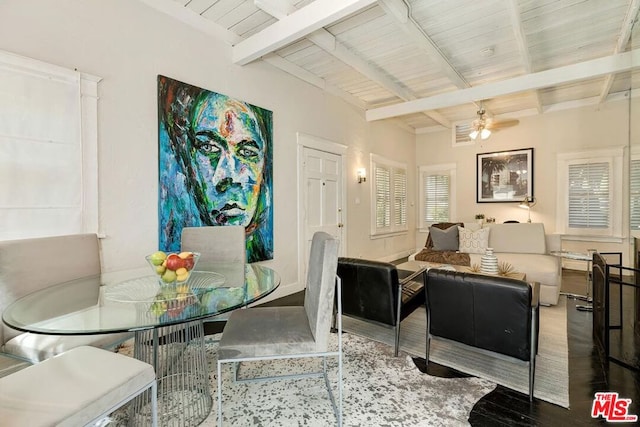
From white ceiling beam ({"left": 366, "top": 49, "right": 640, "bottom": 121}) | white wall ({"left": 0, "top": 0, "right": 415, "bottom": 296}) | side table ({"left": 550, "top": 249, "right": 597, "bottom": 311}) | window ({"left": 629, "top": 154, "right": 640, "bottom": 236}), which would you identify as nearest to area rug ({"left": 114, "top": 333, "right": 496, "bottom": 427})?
white wall ({"left": 0, "top": 0, "right": 415, "bottom": 296})

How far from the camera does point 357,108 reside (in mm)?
5398

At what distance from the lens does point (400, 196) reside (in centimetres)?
683

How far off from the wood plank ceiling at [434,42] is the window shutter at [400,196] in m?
1.92

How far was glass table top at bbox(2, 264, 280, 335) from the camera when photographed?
1.28m

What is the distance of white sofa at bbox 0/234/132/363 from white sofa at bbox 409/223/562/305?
13.9 feet

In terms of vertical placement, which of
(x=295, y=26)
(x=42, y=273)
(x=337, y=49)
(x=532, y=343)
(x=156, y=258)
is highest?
(x=337, y=49)

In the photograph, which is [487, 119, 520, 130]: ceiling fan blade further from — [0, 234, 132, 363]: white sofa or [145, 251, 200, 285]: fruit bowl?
[0, 234, 132, 363]: white sofa

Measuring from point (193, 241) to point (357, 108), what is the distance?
3897mm

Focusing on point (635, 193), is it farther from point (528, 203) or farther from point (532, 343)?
point (528, 203)

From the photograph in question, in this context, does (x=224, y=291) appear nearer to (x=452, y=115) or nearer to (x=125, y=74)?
(x=125, y=74)

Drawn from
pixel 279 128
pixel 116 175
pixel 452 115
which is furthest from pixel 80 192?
pixel 452 115

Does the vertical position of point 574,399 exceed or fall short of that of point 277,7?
it falls short

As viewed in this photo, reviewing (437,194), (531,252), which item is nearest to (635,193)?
(531,252)

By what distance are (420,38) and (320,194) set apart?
2347 millimetres
